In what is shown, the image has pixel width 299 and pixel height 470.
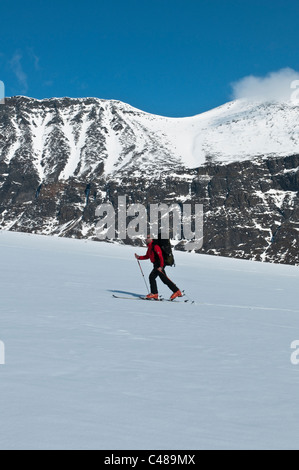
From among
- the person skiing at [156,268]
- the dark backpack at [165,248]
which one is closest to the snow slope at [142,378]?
the person skiing at [156,268]

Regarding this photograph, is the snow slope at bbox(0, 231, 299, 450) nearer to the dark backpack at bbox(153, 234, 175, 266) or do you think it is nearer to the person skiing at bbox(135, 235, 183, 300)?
Answer: the person skiing at bbox(135, 235, 183, 300)

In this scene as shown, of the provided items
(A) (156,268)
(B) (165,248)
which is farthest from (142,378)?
(B) (165,248)

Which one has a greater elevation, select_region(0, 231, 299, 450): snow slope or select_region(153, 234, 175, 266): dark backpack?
select_region(153, 234, 175, 266): dark backpack

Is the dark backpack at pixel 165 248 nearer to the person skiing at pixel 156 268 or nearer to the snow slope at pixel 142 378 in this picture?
the person skiing at pixel 156 268

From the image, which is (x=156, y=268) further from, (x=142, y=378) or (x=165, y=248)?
(x=142, y=378)

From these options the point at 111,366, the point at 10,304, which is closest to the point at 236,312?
the point at 10,304

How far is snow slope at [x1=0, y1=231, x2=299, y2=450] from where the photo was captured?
3.63 m

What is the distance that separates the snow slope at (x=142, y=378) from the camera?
363cm

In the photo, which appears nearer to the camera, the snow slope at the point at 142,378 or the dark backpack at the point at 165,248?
the snow slope at the point at 142,378

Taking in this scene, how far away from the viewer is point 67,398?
4.25m

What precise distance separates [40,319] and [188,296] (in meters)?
6.63

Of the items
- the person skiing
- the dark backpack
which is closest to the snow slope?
the person skiing
